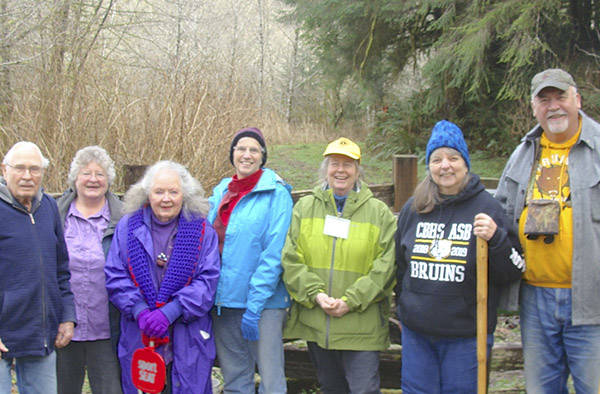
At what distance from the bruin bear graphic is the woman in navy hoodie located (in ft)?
0.80

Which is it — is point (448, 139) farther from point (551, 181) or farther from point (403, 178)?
point (403, 178)

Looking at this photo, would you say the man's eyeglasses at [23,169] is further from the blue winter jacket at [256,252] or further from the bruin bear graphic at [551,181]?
the bruin bear graphic at [551,181]

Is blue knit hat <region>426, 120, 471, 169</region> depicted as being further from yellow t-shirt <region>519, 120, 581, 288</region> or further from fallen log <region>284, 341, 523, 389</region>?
fallen log <region>284, 341, 523, 389</region>

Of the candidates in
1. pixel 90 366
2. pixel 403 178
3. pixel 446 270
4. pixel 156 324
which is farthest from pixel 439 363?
pixel 403 178

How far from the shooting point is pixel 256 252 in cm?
349

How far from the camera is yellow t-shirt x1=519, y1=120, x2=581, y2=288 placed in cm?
285

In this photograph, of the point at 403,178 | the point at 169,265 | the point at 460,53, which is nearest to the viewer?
the point at 169,265

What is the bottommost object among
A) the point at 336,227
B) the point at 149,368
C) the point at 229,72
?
the point at 149,368

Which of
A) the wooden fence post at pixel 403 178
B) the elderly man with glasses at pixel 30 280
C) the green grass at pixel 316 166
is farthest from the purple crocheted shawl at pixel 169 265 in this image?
the green grass at pixel 316 166

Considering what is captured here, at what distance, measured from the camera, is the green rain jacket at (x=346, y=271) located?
3264mm

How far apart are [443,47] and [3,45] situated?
20.3ft

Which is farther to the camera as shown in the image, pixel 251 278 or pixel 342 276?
pixel 251 278

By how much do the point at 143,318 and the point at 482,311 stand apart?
1855 mm

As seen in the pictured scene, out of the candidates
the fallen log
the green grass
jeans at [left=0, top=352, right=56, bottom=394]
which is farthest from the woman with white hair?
the green grass
